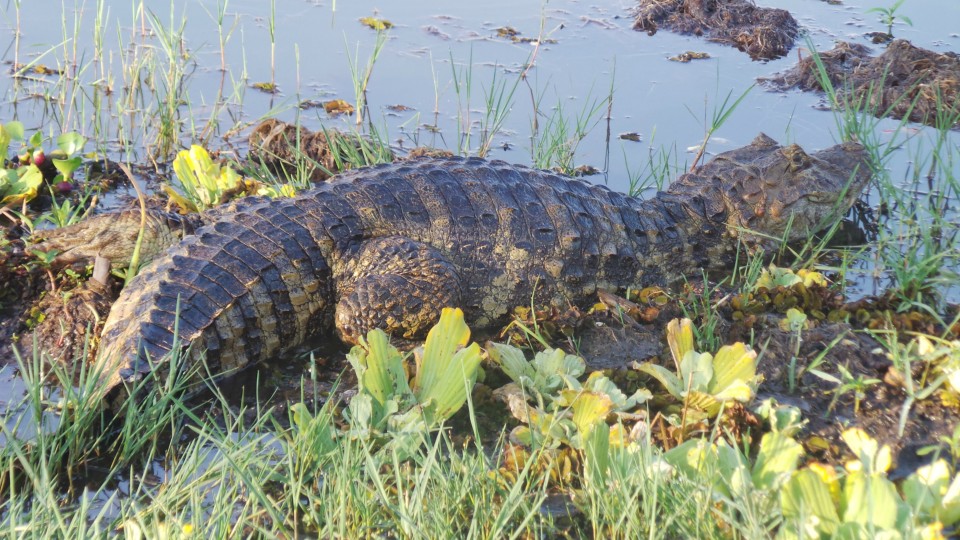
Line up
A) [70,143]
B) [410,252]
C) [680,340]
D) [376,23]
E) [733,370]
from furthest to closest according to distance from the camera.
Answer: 1. [376,23]
2. [70,143]
3. [410,252]
4. [680,340]
5. [733,370]

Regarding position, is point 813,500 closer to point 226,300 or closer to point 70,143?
point 226,300

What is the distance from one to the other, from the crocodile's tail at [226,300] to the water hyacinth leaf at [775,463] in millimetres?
1982

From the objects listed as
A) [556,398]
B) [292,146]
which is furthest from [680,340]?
[292,146]

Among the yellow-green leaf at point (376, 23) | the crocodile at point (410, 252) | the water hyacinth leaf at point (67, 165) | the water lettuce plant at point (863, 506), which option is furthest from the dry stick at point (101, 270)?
the yellow-green leaf at point (376, 23)

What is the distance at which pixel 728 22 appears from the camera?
883 centimetres

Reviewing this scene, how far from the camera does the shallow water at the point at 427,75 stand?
6418mm

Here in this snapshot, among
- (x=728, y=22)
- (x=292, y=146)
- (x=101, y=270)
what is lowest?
(x=101, y=270)

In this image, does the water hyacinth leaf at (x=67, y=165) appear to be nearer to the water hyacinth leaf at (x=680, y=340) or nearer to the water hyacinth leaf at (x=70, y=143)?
the water hyacinth leaf at (x=70, y=143)

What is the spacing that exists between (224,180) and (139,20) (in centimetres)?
350

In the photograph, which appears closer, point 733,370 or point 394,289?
point 733,370

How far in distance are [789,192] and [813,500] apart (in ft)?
10.4

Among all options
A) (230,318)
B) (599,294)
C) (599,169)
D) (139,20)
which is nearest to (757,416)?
(599,294)

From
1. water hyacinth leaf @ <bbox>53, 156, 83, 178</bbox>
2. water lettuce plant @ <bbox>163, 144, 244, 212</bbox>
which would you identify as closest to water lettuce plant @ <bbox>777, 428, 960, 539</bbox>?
water lettuce plant @ <bbox>163, 144, 244, 212</bbox>

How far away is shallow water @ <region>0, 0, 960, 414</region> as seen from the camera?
6418mm
